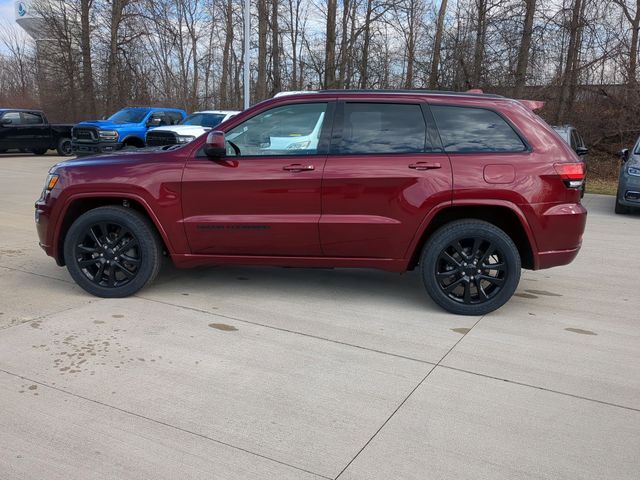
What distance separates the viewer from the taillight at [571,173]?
4.46 m

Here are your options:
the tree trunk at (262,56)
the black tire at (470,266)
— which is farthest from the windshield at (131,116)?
the black tire at (470,266)

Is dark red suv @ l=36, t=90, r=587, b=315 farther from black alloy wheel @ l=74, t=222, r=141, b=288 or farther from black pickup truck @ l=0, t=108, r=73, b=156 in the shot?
black pickup truck @ l=0, t=108, r=73, b=156

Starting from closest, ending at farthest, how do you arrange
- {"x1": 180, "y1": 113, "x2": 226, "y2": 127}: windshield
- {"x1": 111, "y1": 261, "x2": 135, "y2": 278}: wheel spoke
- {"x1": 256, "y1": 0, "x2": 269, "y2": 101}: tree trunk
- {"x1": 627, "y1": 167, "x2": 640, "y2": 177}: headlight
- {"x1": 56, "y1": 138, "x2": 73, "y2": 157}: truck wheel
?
{"x1": 111, "y1": 261, "x2": 135, "y2": 278}: wheel spoke → {"x1": 627, "y1": 167, "x2": 640, "y2": 177}: headlight → {"x1": 180, "y1": 113, "x2": 226, "y2": 127}: windshield → {"x1": 56, "y1": 138, "x2": 73, "y2": 157}: truck wheel → {"x1": 256, "y1": 0, "x2": 269, "y2": 101}: tree trunk

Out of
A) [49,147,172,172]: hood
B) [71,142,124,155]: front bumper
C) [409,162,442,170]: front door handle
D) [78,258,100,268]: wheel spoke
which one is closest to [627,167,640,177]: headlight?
[409,162,442,170]: front door handle

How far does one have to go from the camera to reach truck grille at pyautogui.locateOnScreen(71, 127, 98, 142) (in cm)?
1788

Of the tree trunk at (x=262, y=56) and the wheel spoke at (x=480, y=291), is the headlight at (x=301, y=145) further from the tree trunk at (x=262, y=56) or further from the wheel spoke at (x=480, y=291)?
the tree trunk at (x=262, y=56)

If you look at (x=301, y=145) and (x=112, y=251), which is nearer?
(x=301, y=145)

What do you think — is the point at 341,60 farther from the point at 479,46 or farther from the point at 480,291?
the point at 480,291

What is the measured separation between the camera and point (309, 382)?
3438mm

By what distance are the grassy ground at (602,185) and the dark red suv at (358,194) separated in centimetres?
1193

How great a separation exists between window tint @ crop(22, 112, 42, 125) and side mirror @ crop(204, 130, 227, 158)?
1994 cm

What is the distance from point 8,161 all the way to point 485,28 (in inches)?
779

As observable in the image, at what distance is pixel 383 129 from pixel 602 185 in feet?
48.8

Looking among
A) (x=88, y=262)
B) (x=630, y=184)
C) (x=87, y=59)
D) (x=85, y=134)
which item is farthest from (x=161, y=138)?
(x=87, y=59)
